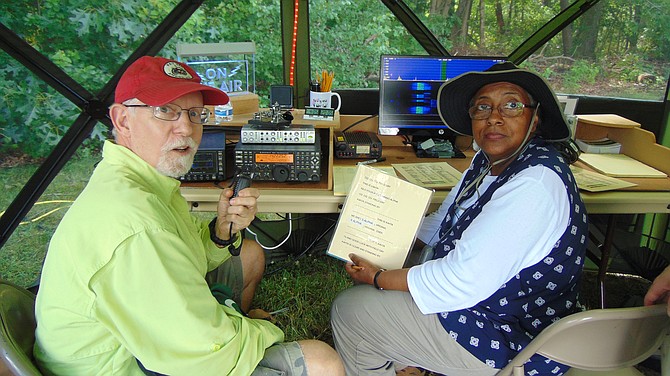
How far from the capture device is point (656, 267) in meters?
2.37

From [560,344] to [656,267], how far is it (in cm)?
179

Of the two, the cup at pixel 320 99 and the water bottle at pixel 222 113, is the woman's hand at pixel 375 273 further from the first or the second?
the cup at pixel 320 99

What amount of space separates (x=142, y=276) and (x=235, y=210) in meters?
0.54

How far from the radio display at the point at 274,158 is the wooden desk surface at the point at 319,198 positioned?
10 centimetres

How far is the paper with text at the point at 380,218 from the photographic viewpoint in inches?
61.0

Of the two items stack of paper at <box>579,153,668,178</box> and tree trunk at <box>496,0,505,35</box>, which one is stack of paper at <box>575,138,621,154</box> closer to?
stack of paper at <box>579,153,668,178</box>

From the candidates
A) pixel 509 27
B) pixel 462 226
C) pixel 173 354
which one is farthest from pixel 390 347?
pixel 509 27

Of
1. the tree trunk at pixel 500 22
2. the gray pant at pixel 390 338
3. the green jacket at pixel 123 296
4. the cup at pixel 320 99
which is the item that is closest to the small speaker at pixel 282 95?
the cup at pixel 320 99

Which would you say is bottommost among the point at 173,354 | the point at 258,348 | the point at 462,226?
the point at 258,348

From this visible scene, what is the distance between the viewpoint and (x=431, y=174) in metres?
2.06

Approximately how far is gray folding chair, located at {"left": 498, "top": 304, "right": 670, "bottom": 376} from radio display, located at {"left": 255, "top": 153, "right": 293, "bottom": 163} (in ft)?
3.67

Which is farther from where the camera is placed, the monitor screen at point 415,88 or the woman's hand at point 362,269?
the monitor screen at point 415,88

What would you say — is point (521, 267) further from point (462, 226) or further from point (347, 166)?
point (347, 166)

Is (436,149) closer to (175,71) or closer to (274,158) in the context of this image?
(274,158)
